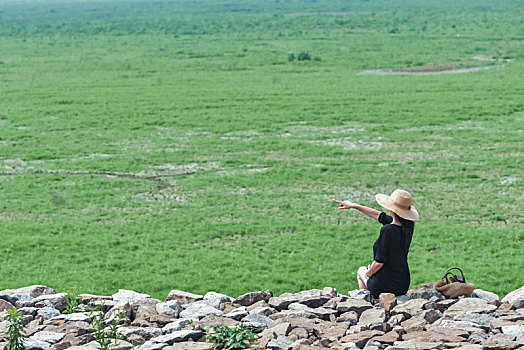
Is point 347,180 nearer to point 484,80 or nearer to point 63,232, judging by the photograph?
point 63,232

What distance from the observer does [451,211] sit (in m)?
13.7

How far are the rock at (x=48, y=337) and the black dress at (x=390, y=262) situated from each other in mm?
3418

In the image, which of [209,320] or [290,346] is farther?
[209,320]

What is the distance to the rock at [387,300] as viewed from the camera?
7.66m

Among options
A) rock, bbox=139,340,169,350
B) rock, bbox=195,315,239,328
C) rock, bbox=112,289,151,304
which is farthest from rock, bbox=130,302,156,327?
rock, bbox=139,340,169,350

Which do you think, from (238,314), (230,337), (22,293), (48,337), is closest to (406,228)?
(238,314)

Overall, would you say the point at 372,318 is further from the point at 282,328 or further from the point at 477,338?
the point at 477,338

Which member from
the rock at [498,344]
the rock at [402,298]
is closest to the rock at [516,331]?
the rock at [498,344]

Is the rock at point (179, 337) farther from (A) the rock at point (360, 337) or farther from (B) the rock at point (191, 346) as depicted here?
(A) the rock at point (360, 337)

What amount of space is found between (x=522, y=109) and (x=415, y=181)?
32.5 ft

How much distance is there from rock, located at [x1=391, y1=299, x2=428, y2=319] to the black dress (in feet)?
1.07

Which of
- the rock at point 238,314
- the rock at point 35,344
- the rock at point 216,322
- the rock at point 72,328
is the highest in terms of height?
the rock at point 35,344

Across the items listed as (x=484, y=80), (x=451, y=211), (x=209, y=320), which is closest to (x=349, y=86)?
(x=484, y=80)

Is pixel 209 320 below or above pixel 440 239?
above
